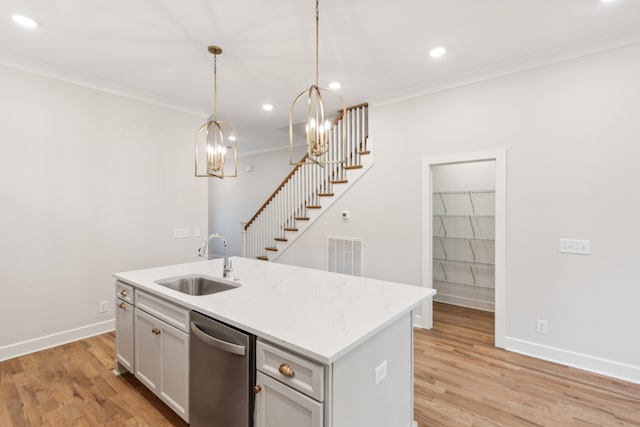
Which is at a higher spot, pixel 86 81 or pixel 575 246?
pixel 86 81

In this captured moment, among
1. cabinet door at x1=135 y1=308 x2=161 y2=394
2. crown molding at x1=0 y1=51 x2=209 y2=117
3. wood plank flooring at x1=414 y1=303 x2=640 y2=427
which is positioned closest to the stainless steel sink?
cabinet door at x1=135 y1=308 x2=161 y2=394

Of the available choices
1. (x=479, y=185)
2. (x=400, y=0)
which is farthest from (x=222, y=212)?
(x=400, y=0)

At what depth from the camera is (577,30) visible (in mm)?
2514

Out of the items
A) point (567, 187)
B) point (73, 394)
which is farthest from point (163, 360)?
point (567, 187)

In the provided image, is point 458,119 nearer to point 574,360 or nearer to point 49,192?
point 574,360

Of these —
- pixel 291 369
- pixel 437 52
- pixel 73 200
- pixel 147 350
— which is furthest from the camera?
pixel 73 200

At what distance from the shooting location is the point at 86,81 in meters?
3.40

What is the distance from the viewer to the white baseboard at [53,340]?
2.97m

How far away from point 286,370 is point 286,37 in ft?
8.44

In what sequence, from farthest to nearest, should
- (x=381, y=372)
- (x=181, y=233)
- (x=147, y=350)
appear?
(x=181, y=233)
(x=147, y=350)
(x=381, y=372)

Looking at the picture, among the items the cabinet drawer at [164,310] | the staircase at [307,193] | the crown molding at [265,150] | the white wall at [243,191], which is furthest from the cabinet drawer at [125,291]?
the crown molding at [265,150]

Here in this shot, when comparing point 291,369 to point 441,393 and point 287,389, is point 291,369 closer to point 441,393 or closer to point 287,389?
point 287,389

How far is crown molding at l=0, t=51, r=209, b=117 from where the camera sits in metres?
2.96

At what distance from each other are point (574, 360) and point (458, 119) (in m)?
2.59
